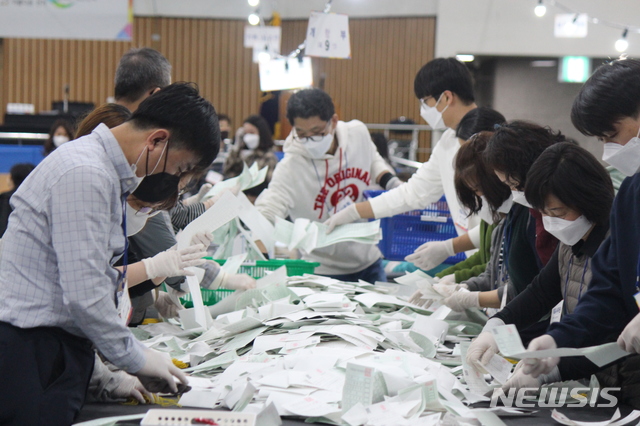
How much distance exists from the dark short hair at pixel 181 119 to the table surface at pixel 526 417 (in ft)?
2.05

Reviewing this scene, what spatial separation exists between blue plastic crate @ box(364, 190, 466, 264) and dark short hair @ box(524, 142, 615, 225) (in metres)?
1.74

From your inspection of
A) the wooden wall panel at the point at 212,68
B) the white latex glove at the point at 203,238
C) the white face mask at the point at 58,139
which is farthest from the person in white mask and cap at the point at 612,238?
the wooden wall panel at the point at 212,68

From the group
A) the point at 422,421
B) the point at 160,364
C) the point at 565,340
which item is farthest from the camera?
the point at 565,340

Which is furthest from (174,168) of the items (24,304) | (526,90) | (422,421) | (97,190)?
(526,90)

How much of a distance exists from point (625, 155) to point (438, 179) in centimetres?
163

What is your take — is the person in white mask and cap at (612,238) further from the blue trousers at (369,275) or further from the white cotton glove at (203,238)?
the blue trousers at (369,275)

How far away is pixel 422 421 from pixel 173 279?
1.19 meters

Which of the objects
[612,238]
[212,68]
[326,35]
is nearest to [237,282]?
[612,238]

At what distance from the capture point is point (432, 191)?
3410 millimetres

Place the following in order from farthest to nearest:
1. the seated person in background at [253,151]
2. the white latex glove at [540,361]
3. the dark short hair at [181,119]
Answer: the seated person in background at [253,151] → the white latex glove at [540,361] → the dark short hair at [181,119]

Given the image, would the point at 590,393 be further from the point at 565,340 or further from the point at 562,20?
the point at 562,20

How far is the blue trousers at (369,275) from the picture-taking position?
3.60m

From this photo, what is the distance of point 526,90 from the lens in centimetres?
1133

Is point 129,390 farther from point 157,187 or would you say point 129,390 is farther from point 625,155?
point 625,155
